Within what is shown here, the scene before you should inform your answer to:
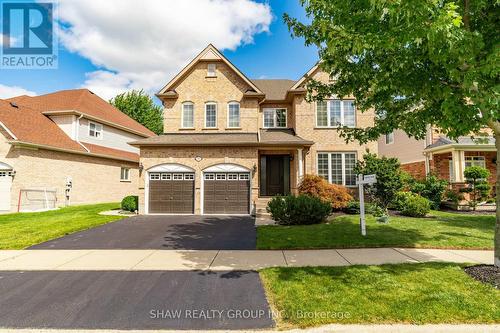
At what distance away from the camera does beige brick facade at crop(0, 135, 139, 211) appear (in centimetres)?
1706

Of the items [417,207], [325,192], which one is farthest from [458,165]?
[325,192]

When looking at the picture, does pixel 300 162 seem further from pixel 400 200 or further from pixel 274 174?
pixel 400 200

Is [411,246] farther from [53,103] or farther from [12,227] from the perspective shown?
[53,103]

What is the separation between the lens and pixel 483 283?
5109mm

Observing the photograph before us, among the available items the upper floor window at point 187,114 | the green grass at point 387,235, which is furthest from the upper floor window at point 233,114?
the green grass at point 387,235

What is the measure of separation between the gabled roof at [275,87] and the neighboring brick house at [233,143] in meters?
→ 0.19

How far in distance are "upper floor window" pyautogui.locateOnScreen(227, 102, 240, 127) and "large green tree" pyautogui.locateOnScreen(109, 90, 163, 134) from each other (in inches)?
1188

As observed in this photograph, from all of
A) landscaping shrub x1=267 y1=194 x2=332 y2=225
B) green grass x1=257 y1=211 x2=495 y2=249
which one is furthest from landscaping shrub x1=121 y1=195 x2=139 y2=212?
landscaping shrub x1=267 y1=194 x2=332 y2=225

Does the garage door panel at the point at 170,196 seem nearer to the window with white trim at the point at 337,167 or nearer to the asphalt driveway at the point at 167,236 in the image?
the asphalt driveway at the point at 167,236

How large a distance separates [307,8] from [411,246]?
732 cm

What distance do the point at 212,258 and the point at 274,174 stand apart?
39.7 ft

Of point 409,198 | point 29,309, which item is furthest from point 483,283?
point 409,198

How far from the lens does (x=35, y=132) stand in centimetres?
1886

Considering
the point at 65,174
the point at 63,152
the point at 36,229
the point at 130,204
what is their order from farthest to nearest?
the point at 65,174 < the point at 63,152 < the point at 130,204 < the point at 36,229
